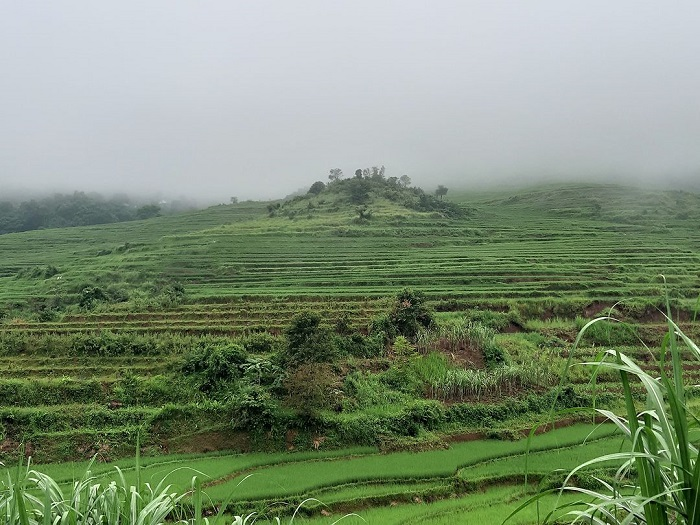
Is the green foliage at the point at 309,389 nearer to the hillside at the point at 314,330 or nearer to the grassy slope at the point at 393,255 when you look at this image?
the hillside at the point at 314,330

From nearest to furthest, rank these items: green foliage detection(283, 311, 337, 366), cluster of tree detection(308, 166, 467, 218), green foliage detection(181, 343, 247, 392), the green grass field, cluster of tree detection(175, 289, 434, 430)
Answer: the green grass field, cluster of tree detection(175, 289, 434, 430), green foliage detection(283, 311, 337, 366), green foliage detection(181, 343, 247, 392), cluster of tree detection(308, 166, 467, 218)

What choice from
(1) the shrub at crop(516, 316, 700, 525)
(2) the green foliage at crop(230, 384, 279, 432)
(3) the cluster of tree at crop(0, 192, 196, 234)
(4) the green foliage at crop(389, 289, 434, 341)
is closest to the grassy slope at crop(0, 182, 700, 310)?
(4) the green foliage at crop(389, 289, 434, 341)

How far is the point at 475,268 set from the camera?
111 ft

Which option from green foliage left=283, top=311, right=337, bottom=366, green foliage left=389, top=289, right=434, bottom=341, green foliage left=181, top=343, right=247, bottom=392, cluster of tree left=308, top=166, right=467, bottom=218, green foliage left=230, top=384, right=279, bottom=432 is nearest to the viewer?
green foliage left=230, top=384, right=279, bottom=432

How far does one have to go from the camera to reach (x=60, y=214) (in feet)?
287

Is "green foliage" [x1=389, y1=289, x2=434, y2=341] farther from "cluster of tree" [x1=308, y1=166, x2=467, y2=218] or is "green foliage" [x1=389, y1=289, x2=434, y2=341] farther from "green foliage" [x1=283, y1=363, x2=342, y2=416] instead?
"cluster of tree" [x1=308, y1=166, x2=467, y2=218]

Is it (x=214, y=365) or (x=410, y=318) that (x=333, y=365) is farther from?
(x=410, y=318)

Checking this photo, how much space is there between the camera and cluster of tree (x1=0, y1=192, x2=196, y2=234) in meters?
83.2

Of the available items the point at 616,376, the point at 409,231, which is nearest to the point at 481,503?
the point at 616,376

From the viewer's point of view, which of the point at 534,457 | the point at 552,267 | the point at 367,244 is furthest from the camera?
the point at 367,244

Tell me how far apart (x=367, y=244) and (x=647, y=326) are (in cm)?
2539

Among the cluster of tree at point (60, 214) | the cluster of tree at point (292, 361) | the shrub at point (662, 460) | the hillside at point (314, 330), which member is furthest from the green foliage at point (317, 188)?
the shrub at point (662, 460)

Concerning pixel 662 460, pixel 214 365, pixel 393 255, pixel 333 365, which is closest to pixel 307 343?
pixel 333 365

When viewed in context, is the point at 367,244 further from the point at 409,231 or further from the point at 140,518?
the point at 140,518
